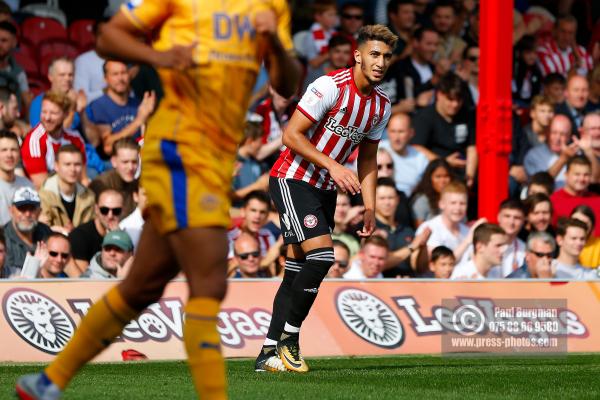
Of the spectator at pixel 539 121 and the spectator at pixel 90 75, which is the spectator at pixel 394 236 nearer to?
the spectator at pixel 539 121

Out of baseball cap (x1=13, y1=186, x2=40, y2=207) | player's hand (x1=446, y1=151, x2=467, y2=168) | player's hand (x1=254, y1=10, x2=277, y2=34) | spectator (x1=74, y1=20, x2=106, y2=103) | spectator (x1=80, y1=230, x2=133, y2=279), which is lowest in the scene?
spectator (x1=80, y1=230, x2=133, y2=279)

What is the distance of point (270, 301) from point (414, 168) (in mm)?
3746

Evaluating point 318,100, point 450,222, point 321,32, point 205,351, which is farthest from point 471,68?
point 205,351

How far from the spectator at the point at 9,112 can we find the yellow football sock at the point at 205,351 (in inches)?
295

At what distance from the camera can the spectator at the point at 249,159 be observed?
1283 centimetres

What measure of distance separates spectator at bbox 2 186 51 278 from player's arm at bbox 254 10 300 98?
582 cm

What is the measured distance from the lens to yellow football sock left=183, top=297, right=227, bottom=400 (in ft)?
17.0

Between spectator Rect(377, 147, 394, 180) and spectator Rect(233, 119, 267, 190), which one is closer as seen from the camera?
spectator Rect(377, 147, 394, 180)

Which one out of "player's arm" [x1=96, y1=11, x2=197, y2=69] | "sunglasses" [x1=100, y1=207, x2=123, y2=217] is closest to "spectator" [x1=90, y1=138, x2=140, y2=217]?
"sunglasses" [x1=100, y1=207, x2=123, y2=217]

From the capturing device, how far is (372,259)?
449 inches

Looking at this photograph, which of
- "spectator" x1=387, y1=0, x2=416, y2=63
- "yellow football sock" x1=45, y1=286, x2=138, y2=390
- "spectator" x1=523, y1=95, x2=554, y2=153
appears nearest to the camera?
"yellow football sock" x1=45, y1=286, x2=138, y2=390

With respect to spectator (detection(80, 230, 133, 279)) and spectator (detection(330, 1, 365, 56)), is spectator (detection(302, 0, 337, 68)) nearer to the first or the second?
spectator (detection(330, 1, 365, 56))

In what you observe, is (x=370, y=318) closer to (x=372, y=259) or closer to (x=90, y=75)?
(x=372, y=259)

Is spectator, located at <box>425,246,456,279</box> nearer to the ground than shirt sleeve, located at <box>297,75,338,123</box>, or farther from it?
nearer to the ground
